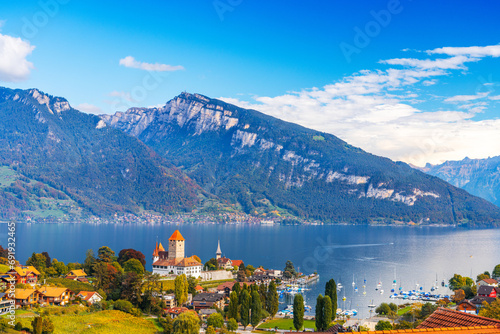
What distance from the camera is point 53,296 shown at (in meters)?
54.6

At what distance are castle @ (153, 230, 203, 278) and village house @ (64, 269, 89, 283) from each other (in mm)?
16783

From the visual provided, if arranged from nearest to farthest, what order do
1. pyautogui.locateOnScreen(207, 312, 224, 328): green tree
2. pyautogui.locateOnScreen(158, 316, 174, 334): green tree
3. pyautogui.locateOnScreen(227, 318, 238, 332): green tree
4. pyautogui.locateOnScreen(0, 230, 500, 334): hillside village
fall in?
pyautogui.locateOnScreen(0, 230, 500, 334): hillside village
pyautogui.locateOnScreen(158, 316, 174, 334): green tree
pyautogui.locateOnScreen(207, 312, 224, 328): green tree
pyautogui.locateOnScreen(227, 318, 238, 332): green tree

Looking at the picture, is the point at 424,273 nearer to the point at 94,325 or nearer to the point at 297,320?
the point at 297,320

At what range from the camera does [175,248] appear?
311ft

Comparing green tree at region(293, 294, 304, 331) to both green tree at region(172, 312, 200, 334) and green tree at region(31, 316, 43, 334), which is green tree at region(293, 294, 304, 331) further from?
green tree at region(31, 316, 43, 334)

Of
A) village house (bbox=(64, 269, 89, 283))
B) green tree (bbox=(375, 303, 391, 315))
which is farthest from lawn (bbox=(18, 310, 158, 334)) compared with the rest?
green tree (bbox=(375, 303, 391, 315))

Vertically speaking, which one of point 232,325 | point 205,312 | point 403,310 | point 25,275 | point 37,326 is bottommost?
point 403,310

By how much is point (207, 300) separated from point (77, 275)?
22.4 m

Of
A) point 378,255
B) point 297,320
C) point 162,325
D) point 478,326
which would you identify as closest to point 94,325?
point 162,325

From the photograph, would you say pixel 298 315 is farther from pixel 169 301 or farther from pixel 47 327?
pixel 47 327

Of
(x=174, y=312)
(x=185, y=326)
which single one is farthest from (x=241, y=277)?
(x=185, y=326)

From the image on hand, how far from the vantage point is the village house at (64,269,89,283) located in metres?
74.1

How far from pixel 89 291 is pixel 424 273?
84.2 m

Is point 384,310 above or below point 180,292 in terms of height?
below
